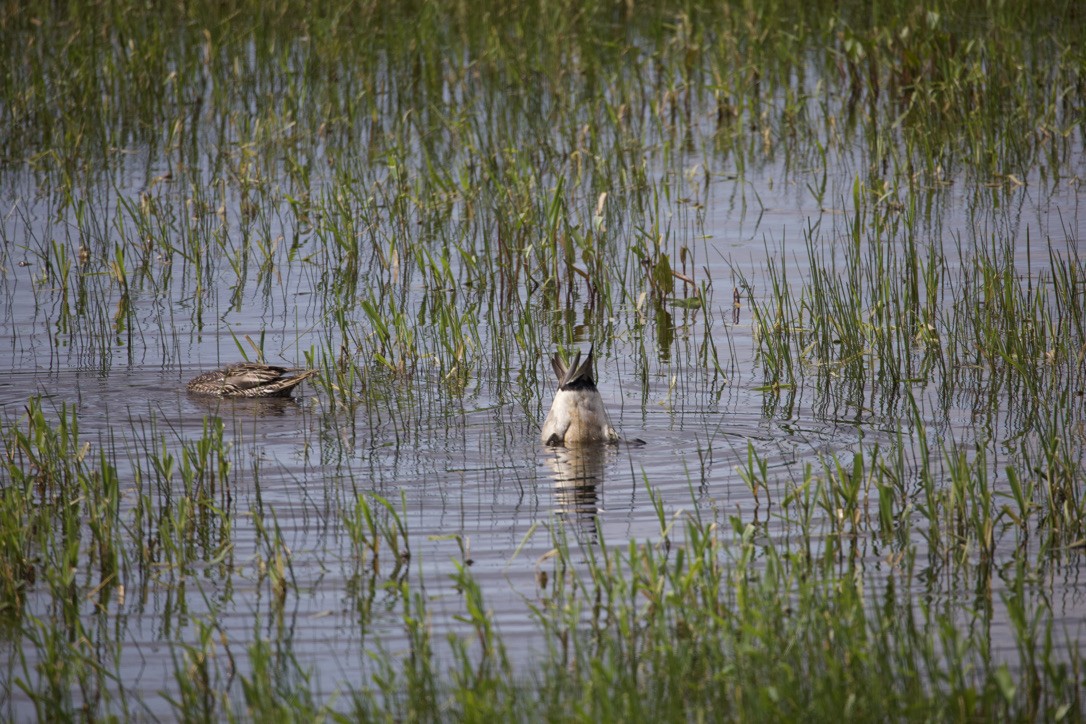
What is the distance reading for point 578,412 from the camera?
7215 mm

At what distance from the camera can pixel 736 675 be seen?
4125 mm

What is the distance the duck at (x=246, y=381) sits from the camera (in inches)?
328

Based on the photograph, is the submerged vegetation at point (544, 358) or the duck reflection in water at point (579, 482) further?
the duck reflection in water at point (579, 482)

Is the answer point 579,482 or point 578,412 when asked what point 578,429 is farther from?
point 579,482

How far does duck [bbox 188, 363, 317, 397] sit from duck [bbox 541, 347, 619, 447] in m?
1.81

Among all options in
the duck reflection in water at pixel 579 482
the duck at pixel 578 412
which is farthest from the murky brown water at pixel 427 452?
the duck at pixel 578 412

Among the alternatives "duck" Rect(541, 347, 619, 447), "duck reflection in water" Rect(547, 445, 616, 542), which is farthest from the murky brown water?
"duck" Rect(541, 347, 619, 447)

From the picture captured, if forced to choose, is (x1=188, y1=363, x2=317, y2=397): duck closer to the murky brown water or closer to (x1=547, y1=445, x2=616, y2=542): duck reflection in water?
the murky brown water

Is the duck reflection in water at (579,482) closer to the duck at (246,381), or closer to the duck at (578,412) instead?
the duck at (578,412)

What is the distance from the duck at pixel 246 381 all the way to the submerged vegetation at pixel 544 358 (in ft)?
0.54

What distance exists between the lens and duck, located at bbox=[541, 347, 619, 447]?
719cm

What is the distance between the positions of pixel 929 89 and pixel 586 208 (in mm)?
3442

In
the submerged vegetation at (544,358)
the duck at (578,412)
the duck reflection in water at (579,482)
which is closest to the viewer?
the submerged vegetation at (544,358)

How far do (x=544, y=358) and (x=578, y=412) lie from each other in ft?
5.15
